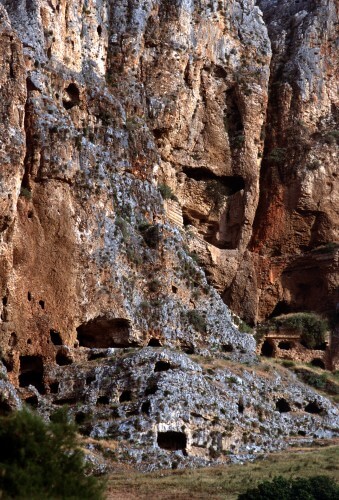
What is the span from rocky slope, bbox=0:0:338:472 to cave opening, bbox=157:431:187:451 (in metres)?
0.08

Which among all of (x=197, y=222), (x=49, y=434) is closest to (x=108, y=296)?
(x=197, y=222)

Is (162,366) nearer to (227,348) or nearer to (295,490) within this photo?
(227,348)

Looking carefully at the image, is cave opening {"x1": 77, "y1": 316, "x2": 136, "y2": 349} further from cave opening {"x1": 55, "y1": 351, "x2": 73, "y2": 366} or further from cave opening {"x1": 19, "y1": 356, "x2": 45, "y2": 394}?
cave opening {"x1": 19, "y1": 356, "x2": 45, "y2": 394}

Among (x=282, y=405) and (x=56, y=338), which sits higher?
(x=56, y=338)

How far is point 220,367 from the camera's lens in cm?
5122

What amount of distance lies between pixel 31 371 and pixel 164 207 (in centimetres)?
1506

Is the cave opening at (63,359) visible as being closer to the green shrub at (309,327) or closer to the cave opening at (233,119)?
the green shrub at (309,327)

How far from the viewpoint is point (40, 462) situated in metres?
28.8

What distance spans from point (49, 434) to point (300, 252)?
4092cm

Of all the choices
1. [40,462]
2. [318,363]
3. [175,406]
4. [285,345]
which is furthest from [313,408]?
[40,462]

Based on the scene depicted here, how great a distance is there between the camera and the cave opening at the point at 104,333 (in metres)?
52.6

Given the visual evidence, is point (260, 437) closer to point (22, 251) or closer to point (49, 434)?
point (22, 251)

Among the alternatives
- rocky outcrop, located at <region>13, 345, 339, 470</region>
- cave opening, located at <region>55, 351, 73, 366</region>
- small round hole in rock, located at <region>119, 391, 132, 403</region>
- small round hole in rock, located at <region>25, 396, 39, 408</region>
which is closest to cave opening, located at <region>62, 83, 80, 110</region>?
rocky outcrop, located at <region>13, 345, 339, 470</region>

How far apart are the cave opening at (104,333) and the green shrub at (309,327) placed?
14.7m
